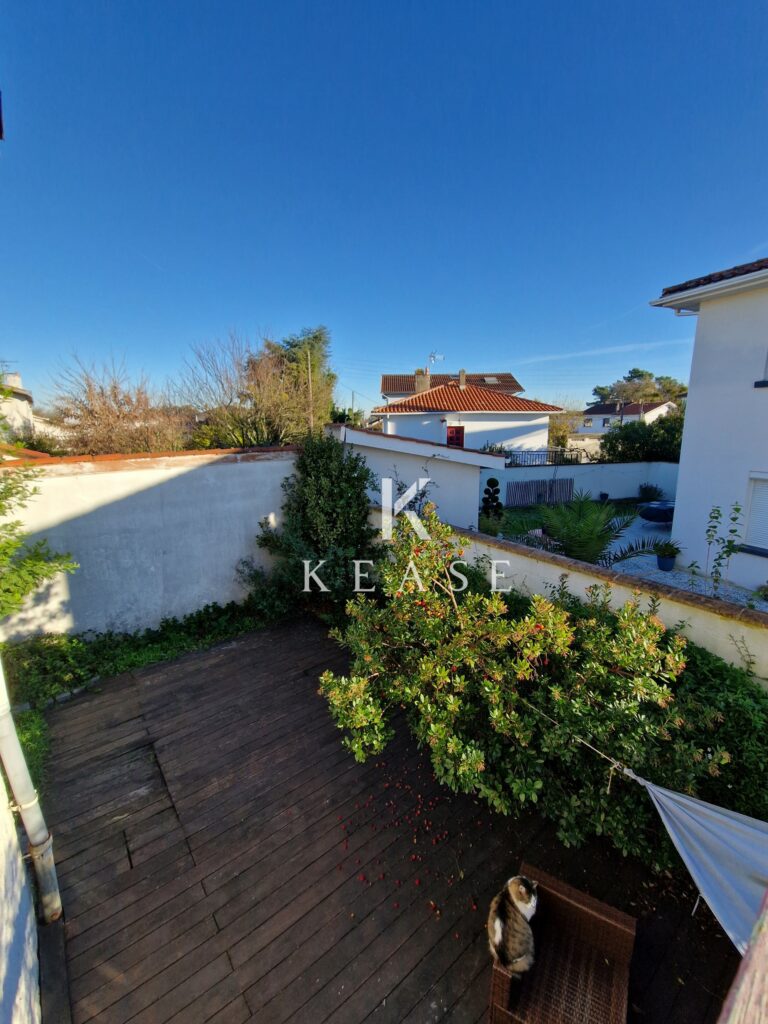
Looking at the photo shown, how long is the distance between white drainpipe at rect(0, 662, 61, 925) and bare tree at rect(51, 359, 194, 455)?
9268 millimetres

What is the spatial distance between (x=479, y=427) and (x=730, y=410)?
15299mm

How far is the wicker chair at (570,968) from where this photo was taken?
7.27 ft

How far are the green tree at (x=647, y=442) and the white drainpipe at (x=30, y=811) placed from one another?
20.5 m

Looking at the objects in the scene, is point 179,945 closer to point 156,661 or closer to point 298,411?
point 156,661

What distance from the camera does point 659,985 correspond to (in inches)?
100

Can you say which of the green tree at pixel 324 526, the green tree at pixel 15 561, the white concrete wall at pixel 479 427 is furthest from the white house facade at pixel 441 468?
the white concrete wall at pixel 479 427

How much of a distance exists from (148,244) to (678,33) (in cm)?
1270

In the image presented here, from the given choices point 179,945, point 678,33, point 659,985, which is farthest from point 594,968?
point 678,33

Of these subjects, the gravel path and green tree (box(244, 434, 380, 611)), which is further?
green tree (box(244, 434, 380, 611))

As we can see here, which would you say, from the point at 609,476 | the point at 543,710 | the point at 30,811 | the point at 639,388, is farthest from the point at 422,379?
the point at 639,388

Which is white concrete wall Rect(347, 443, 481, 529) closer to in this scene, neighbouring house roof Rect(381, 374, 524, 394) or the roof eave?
the roof eave

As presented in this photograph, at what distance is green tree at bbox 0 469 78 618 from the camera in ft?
14.8

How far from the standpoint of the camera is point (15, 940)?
2.20 m

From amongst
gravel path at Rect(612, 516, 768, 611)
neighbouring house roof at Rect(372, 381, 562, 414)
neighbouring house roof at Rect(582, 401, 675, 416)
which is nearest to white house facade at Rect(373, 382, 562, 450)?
neighbouring house roof at Rect(372, 381, 562, 414)
